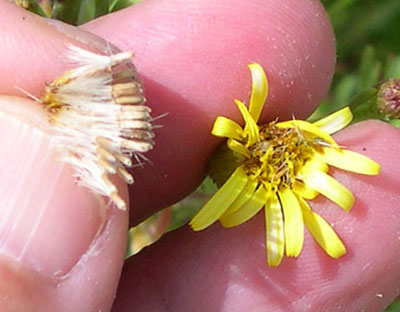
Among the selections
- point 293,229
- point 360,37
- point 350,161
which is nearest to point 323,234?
point 293,229

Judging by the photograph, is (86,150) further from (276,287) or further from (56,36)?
(276,287)

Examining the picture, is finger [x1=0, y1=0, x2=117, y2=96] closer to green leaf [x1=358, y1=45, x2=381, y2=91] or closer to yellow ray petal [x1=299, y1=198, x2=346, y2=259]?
Result: yellow ray petal [x1=299, y1=198, x2=346, y2=259]

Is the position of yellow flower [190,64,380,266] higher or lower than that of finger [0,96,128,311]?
lower

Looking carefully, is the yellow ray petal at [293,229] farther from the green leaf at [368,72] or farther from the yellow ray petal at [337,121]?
the green leaf at [368,72]

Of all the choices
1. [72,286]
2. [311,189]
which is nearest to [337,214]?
[311,189]

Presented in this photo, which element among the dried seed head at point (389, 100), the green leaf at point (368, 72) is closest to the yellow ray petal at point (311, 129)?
the dried seed head at point (389, 100)

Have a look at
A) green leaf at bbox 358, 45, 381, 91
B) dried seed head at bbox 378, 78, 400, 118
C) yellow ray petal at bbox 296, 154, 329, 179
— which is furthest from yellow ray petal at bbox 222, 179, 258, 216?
green leaf at bbox 358, 45, 381, 91

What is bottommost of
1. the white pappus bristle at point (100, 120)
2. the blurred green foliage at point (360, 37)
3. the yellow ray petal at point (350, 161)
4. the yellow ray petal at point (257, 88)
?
the blurred green foliage at point (360, 37)
